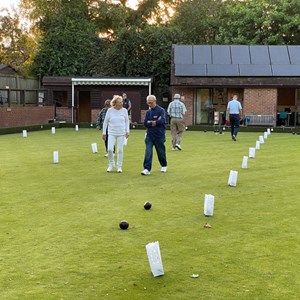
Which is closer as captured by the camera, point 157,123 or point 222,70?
point 157,123

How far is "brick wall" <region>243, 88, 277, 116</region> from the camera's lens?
32406 millimetres

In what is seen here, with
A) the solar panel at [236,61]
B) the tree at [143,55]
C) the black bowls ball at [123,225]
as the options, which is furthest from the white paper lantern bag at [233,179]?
the tree at [143,55]

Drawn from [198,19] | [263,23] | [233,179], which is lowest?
[233,179]

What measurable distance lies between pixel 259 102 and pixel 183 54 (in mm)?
5877

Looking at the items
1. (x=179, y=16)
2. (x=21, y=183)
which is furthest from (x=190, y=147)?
(x=179, y=16)

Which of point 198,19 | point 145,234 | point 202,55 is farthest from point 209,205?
point 198,19

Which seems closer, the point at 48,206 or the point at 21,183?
the point at 48,206

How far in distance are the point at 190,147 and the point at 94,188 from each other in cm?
904

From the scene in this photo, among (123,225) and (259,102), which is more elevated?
(259,102)

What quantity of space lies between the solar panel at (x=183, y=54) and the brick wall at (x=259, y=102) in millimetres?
4262

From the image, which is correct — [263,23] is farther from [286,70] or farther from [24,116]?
[24,116]

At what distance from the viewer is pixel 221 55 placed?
112 feet

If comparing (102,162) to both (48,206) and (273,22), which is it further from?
(273,22)

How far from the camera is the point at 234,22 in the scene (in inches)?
1615
